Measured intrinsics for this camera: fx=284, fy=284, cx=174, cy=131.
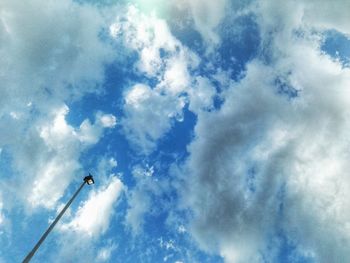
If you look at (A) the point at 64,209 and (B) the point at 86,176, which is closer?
(A) the point at 64,209

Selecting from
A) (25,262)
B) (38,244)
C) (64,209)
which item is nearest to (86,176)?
(64,209)

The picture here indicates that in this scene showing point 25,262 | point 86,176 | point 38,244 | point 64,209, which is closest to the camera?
point 25,262

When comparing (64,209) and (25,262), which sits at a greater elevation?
(64,209)

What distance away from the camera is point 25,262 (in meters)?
15.2

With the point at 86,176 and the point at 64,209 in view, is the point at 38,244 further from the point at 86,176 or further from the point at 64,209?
the point at 86,176

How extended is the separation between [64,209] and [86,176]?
200 inches

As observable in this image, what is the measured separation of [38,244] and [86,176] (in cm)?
982

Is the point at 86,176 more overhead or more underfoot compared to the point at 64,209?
more overhead

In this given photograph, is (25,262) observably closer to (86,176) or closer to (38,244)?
(38,244)

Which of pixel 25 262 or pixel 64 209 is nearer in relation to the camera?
pixel 25 262

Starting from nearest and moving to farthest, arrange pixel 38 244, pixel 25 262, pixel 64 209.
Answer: pixel 25 262 → pixel 38 244 → pixel 64 209

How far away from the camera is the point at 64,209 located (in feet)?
71.4

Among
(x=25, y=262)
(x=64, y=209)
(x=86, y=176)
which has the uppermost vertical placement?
Result: (x=86, y=176)

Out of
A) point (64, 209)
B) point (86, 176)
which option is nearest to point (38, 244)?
point (64, 209)
